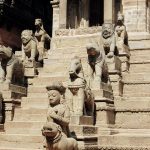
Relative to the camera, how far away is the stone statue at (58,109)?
980cm

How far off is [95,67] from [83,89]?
4.92ft

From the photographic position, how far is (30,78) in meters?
15.6

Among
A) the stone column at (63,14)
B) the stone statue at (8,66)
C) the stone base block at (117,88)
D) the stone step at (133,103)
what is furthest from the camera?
the stone column at (63,14)

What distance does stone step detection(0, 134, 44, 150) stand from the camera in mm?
11148

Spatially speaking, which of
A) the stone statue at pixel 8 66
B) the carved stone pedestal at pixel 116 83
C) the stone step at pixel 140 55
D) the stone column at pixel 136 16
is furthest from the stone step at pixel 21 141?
the stone column at pixel 136 16

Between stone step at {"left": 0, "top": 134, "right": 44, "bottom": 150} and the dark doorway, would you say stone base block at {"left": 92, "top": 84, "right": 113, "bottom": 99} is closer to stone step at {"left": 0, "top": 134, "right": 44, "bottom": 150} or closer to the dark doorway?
stone step at {"left": 0, "top": 134, "right": 44, "bottom": 150}

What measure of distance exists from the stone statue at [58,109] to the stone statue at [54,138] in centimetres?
33

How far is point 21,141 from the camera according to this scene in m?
11.5

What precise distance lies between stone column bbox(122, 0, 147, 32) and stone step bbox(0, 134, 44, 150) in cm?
958

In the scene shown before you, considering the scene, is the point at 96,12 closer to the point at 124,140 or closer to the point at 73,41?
the point at 73,41

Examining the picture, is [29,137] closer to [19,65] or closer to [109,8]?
[19,65]

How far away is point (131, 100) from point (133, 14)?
7949 millimetres

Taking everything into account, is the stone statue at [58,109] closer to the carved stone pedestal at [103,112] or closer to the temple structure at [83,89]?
the temple structure at [83,89]

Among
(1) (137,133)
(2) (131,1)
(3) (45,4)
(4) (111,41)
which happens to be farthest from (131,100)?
(3) (45,4)
